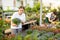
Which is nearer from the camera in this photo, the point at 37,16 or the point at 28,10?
the point at 37,16

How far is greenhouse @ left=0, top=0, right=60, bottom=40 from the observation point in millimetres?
3687

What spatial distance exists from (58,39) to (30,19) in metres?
5.29

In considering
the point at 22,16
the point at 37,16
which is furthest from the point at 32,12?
the point at 22,16

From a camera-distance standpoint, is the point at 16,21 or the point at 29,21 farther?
the point at 29,21

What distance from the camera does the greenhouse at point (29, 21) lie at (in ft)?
12.1

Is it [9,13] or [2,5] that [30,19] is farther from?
[2,5]

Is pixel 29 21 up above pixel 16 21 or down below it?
below

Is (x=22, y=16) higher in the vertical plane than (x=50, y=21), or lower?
higher

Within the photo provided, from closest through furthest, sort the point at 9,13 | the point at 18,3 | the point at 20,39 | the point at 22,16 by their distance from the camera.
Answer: the point at 20,39, the point at 22,16, the point at 9,13, the point at 18,3

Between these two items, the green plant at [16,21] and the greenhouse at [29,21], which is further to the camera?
the green plant at [16,21]

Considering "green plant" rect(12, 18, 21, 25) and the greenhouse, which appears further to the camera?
"green plant" rect(12, 18, 21, 25)

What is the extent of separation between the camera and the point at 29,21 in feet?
28.9

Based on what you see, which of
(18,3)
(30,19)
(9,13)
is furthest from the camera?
(18,3)

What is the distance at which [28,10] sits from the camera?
10.8m
